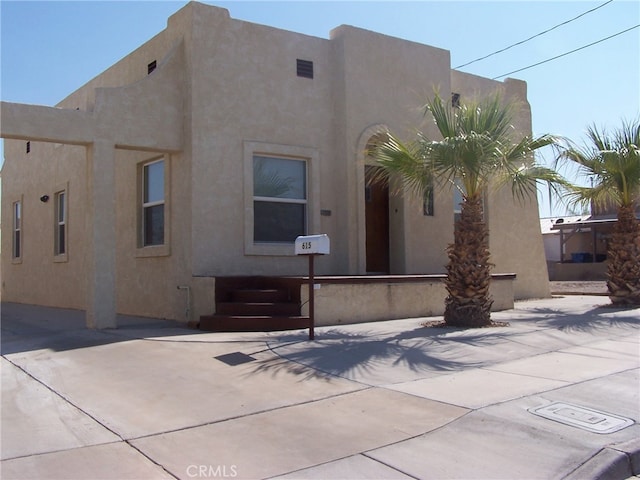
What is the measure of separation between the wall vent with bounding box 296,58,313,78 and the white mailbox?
566cm

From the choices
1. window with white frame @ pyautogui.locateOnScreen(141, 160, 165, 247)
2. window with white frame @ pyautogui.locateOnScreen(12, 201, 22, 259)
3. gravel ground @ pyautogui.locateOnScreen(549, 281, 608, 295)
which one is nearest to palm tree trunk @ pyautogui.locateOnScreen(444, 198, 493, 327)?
window with white frame @ pyautogui.locateOnScreen(141, 160, 165, 247)

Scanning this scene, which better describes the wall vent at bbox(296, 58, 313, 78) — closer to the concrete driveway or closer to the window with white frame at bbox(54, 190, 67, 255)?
the concrete driveway

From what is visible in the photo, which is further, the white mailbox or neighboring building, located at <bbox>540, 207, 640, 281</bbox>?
neighboring building, located at <bbox>540, 207, 640, 281</bbox>

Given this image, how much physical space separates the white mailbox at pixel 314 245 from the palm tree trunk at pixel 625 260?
8.62 m

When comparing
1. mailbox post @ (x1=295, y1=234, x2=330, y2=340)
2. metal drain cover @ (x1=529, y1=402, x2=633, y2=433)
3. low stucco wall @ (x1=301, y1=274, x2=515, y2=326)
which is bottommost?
metal drain cover @ (x1=529, y1=402, x2=633, y2=433)

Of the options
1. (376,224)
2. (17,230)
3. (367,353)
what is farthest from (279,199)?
(17,230)

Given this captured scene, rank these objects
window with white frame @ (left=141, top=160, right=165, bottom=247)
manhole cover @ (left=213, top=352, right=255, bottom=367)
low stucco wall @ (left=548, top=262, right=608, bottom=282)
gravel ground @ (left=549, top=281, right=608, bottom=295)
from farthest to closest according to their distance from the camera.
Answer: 1. low stucco wall @ (left=548, top=262, right=608, bottom=282)
2. gravel ground @ (left=549, top=281, right=608, bottom=295)
3. window with white frame @ (left=141, top=160, right=165, bottom=247)
4. manhole cover @ (left=213, top=352, right=255, bottom=367)

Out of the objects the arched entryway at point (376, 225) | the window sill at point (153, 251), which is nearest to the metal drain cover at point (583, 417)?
the window sill at point (153, 251)

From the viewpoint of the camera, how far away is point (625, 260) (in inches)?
573

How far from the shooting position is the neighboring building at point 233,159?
36.9ft

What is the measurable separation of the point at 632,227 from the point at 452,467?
38.5ft

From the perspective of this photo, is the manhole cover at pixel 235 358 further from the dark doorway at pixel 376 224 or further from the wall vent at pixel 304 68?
the wall vent at pixel 304 68

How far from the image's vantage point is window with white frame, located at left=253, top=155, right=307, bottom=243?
12.9 m

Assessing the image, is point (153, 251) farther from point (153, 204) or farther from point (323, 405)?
point (323, 405)
